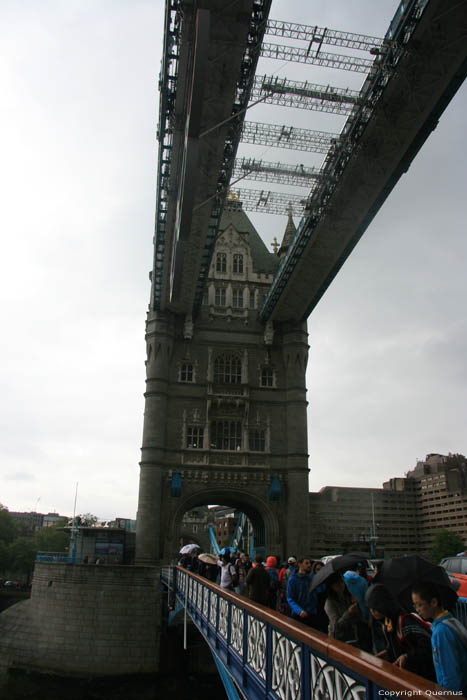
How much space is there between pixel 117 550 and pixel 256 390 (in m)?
15.7

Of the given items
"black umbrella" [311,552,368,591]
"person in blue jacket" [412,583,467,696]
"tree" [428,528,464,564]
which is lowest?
"tree" [428,528,464,564]

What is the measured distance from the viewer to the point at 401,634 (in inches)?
213

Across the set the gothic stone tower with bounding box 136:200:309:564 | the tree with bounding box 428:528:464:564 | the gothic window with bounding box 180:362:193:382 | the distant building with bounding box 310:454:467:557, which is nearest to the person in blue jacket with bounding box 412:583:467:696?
the gothic stone tower with bounding box 136:200:309:564

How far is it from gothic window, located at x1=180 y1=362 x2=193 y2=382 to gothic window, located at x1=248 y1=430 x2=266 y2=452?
234 inches

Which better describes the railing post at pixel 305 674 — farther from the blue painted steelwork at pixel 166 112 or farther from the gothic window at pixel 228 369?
the gothic window at pixel 228 369

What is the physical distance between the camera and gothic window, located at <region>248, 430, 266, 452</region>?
133 feet

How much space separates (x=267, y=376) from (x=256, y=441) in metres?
5.01

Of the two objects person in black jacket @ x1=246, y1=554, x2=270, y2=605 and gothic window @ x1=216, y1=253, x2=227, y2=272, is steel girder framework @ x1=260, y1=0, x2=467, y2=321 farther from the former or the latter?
person in black jacket @ x1=246, y1=554, x2=270, y2=605

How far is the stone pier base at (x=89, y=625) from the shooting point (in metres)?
30.6

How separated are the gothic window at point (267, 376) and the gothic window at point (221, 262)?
8.67 meters

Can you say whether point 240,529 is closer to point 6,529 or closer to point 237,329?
point 237,329

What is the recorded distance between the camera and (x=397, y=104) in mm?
24875

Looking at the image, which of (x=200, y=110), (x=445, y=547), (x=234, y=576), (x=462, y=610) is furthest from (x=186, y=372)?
(x=445, y=547)

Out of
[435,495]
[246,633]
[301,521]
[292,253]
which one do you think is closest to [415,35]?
[292,253]
